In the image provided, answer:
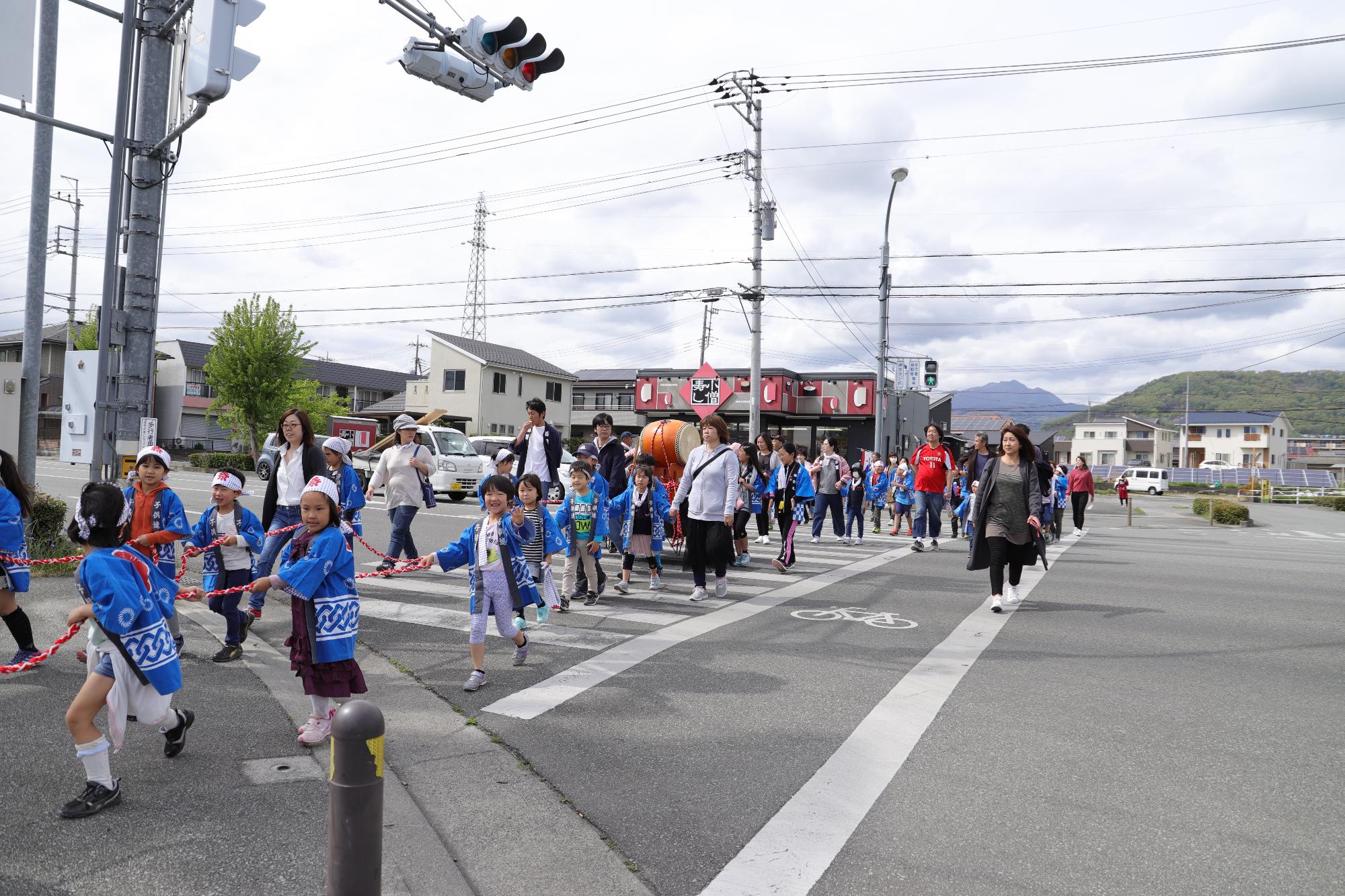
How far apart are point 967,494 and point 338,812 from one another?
42.9ft

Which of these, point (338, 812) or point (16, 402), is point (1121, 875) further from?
point (16, 402)

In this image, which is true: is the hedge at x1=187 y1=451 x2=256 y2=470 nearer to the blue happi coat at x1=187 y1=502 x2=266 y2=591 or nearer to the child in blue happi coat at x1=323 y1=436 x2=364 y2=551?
the child in blue happi coat at x1=323 y1=436 x2=364 y2=551

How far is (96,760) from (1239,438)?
3955 inches

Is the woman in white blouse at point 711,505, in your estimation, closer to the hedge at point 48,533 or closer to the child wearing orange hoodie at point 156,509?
the child wearing orange hoodie at point 156,509

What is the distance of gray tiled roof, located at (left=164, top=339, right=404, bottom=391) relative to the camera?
5431cm

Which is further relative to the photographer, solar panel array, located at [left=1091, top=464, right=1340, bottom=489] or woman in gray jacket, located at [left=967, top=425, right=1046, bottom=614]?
solar panel array, located at [left=1091, top=464, right=1340, bottom=489]

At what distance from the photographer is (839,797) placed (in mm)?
3811

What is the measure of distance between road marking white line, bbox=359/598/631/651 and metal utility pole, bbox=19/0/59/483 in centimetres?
418

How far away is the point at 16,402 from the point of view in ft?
28.5

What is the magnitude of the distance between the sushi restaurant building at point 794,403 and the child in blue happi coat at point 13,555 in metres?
30.0

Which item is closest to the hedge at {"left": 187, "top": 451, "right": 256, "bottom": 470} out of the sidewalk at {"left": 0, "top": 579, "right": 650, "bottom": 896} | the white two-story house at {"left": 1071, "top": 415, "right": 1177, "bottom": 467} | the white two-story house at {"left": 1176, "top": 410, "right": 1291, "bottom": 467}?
the sidewalk at {"left": 0, "top": 579, "right": 650, "bottom": 896}

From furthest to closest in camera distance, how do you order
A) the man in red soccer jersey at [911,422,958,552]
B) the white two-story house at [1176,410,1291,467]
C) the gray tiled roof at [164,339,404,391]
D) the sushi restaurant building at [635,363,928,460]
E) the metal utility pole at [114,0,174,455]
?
1. the white two-story house at [1176,410,1291,467]
2. the gray tiled roof at [164,339,404,391]
3. the sushi restaurant building at [635,363,928,460]
4. the man in red soccer jersey at [911,422,958,552]
5. the metal utility pole at [114,0,174,455]

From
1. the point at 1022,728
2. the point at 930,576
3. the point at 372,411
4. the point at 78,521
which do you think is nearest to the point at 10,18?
the point at 78,521

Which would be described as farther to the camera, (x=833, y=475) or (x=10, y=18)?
(x=833, y=475)
